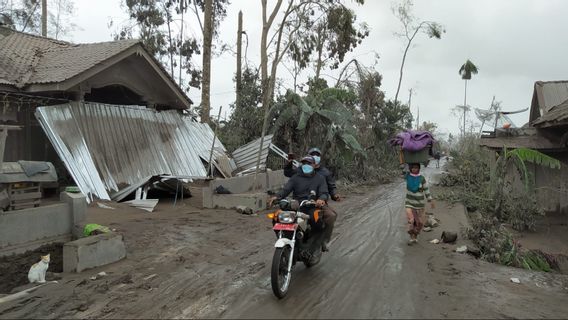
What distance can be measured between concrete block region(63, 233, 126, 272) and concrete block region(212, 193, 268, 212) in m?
5.34

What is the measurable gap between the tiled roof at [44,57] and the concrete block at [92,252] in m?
6.95

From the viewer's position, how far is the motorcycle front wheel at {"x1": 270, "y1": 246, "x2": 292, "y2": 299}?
16.9 feet

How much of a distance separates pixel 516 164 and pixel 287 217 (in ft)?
26.8

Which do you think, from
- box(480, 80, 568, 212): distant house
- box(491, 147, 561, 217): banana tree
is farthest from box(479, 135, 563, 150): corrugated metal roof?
box(491, 147, 561, 217): banana tree

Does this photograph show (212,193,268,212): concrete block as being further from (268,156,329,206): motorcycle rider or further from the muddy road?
(268,156,329,206): motorcycle rider

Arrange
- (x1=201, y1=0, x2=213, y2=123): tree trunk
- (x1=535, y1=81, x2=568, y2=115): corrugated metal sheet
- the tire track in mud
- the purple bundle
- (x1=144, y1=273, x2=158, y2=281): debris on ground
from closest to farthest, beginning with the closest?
the tire track in mud < (x1=144, y1=273, x2=158, y2=281): debris on ground < the purple bundle < (x1=535, y1=81, x2=568, y2=115): corrugated metal sheet < (x1=201, y1=0, x2=213, y2=123): tree trunk

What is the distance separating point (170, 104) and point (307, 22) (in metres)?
17.4

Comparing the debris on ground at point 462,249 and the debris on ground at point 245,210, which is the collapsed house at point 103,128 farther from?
the debris on ground at point 462,249

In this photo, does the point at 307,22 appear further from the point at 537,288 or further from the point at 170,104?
the point at 537,288

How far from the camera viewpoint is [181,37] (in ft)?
105

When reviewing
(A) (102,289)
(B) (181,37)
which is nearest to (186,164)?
(A) (102,289)

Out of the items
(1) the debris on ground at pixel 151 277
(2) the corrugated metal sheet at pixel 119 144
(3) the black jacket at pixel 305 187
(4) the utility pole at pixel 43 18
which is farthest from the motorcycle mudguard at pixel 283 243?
(4) the utility pole at pixel 43 18

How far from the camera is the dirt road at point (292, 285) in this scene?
5004 mm

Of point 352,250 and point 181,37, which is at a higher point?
point 181,37
